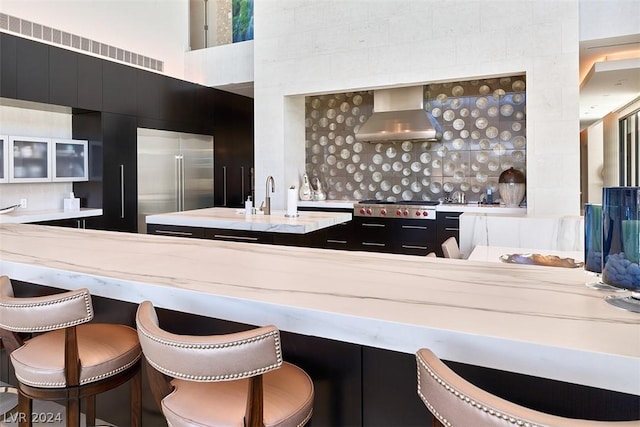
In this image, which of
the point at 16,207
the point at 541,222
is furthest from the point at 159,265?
the point at 16,207

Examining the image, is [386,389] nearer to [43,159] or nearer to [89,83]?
[43,159]

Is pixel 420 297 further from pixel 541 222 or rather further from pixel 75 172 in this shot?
pixel 75 172

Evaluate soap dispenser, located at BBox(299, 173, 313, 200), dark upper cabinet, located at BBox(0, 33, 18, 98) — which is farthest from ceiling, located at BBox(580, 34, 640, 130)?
dark upper cabinet, located at BBox(0, 33, 18, 98)

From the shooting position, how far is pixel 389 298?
3.99 ft

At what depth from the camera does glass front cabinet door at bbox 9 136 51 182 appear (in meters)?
4.48

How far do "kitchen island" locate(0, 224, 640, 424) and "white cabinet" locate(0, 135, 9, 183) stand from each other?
9.73 feet

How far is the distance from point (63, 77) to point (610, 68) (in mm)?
5964

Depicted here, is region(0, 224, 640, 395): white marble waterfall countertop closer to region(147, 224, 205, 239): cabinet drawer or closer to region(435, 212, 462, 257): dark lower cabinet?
region(147, 224, 205, 239): cabinet drawer

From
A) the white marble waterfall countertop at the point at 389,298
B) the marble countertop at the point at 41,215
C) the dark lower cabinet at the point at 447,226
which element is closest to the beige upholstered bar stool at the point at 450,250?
the white marble waterfall countertop at the point at 389,298

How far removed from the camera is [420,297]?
4.03ft

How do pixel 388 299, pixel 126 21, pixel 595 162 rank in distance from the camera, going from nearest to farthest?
1. pixel 388 299
2. pixel 126 21
3. pixel 595 162

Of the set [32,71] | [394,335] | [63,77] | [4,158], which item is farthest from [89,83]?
[394,335]

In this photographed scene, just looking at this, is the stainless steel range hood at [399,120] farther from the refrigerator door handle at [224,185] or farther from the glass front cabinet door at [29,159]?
the glass front cabinet door at [29,159]

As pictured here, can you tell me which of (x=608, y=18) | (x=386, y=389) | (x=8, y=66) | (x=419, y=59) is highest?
(x=608, y=18)
